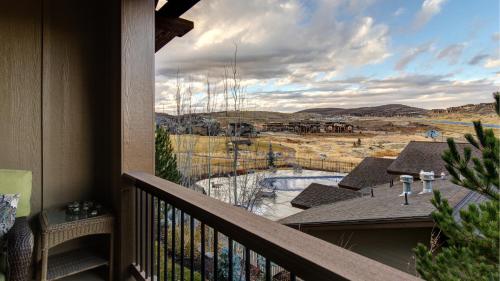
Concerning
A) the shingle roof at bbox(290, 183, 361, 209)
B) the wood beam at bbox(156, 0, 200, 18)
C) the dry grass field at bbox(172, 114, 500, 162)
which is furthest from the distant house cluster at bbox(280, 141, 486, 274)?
the wood beam at bbox(156, 0, 200, 18)

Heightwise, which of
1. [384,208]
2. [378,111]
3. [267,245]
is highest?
[378,111]

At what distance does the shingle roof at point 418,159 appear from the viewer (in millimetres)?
3600

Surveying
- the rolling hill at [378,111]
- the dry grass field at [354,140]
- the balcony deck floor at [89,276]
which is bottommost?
the balcony deck floor at [89,276]

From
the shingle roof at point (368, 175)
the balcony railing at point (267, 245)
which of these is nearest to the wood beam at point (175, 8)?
the balcony railing at point (267, 245)

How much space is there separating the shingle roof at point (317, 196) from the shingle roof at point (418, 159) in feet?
6.20

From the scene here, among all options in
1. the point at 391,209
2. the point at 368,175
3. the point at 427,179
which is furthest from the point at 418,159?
the point at 368,175

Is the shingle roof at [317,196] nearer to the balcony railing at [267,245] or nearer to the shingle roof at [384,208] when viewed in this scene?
the shingle roof at [384,208]

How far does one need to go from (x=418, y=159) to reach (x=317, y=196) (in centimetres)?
263

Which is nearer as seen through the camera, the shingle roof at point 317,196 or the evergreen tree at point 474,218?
the evergreen tree at point 474,218

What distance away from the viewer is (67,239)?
7.11 ft

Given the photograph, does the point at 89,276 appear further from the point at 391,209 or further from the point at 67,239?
the point at 391,209

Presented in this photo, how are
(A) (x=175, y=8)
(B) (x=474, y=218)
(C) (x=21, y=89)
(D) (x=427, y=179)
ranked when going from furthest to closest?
(D) (x=427, y=179) → (A) (x=175, y=8) → (C) (x=21, y=89) → (B) (x=474, y=218)

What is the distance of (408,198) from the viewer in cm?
400

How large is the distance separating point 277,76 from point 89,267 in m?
5.16
